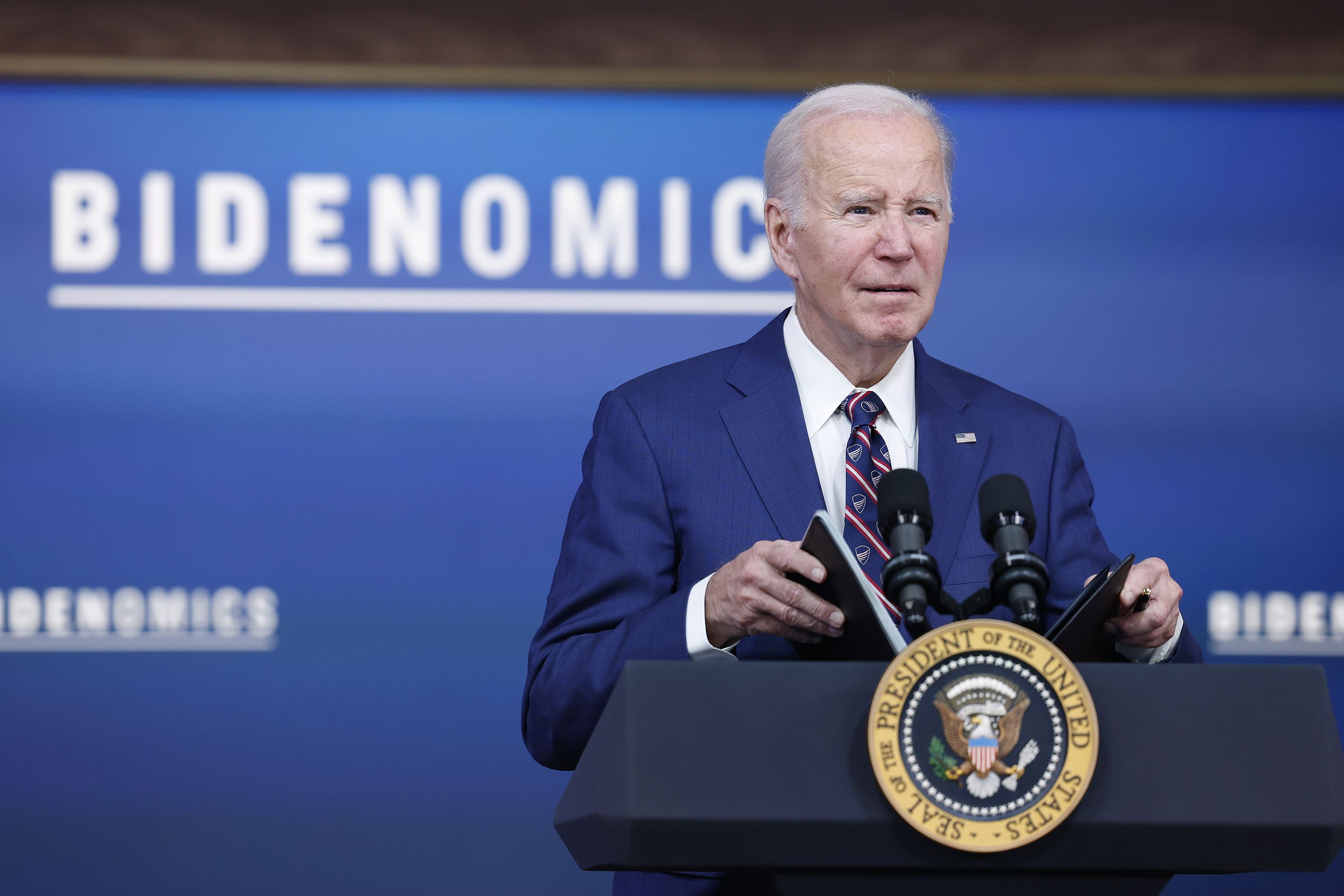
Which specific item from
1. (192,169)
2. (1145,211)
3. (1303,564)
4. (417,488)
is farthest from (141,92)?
(1303,564)

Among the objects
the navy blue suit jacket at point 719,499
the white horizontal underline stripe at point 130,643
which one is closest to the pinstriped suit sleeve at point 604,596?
the navy blue suit jacket at point 719,499

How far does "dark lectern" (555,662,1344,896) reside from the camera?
35.2 inches

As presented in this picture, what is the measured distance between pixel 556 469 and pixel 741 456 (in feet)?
4.82

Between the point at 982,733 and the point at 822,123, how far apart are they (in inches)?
35.5

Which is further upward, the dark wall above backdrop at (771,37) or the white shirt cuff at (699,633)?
the dark wall above backdrop at (771,37)

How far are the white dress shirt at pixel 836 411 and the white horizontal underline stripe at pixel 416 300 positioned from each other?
123cm

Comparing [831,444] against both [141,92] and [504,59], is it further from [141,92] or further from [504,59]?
[141,92]

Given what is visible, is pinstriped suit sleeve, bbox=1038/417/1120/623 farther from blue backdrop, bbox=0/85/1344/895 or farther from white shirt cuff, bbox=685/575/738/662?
blue backdrop, bbox=0/85/1344/895

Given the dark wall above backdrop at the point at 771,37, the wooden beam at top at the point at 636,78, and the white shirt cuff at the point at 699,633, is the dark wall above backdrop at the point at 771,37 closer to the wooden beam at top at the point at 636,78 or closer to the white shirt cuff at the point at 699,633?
the wooden beam at top at the point at 636,78

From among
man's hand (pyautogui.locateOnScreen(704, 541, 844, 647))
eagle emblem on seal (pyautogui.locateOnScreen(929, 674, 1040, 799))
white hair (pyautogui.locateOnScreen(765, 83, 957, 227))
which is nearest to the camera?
eagle emblem on seal (pyautogui.locateOnScreen(929, 674, 1040, 799))

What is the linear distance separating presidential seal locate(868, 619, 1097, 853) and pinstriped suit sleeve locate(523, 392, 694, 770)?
0.35m

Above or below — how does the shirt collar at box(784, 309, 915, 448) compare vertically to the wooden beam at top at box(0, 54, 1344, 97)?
below

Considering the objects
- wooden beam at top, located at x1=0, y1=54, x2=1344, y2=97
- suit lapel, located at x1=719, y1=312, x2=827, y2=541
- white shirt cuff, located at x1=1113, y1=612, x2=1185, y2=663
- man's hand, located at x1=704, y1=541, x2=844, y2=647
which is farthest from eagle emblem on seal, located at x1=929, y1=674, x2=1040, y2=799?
wooden beam at top, located at x1=0, y1=54, x2=1344, y2=97

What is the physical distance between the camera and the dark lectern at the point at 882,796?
2.93 feet
